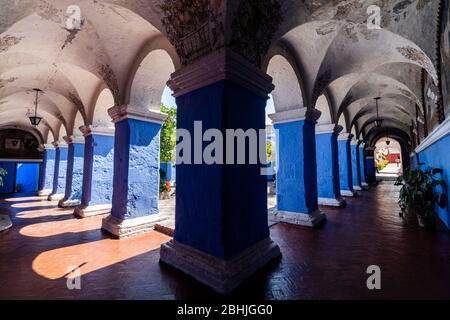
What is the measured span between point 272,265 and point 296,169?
102 inches

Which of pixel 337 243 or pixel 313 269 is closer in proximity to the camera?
pixel 313 269

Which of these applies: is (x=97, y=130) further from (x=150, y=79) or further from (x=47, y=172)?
(x=47, y=172)

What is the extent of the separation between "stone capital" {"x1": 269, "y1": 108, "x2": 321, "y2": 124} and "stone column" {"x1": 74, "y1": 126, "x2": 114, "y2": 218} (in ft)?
16.0

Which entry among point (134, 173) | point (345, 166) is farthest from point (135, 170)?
point (345, 166)

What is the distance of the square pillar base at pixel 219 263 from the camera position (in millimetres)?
2295

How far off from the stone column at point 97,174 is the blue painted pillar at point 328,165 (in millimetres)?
6643

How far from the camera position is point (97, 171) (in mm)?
6293

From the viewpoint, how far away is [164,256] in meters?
2.98

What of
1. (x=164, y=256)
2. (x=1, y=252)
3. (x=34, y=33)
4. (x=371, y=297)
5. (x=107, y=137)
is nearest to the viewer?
(x=371, y=297)

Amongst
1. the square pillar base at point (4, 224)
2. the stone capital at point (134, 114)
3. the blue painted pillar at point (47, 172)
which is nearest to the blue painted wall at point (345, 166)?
the stone capital at point (134, 114)

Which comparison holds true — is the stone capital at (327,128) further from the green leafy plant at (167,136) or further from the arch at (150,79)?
the green leafy plant at (167,136)
